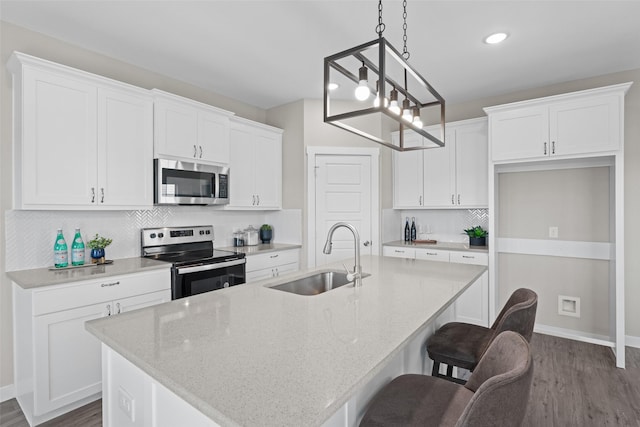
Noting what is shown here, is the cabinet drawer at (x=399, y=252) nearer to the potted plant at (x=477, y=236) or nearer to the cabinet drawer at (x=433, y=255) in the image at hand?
the cabinet drawer at (x=433, y=255)

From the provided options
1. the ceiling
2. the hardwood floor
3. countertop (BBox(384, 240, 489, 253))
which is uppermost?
the ceiling

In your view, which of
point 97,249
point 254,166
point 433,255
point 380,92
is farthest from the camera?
point 254,166

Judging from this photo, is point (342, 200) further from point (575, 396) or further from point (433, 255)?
point (575, 396)

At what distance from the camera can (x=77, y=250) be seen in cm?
259

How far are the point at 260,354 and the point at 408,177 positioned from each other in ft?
12.0

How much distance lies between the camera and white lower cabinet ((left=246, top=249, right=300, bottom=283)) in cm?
353

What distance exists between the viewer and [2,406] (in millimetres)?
2328

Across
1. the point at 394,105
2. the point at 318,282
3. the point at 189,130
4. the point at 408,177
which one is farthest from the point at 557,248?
the point at 189,130

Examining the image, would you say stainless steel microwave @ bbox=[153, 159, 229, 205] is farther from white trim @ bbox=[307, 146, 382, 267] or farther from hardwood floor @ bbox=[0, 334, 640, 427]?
hardwood floor @ bbox=[0, 334, 640, 427]

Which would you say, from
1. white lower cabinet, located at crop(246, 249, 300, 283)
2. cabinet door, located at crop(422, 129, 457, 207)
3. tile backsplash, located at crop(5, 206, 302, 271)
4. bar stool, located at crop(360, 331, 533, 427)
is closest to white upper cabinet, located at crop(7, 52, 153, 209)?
tile backsplash, located at crop(5, 206, 302, 271)

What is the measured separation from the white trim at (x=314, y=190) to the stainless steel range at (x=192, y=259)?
1.02 meters

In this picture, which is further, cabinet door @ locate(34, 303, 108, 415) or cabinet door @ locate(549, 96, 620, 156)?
cabinet door @ locate(549, 96, 620, 156)

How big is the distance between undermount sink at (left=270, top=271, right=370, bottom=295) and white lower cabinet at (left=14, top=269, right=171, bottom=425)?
1329 mm

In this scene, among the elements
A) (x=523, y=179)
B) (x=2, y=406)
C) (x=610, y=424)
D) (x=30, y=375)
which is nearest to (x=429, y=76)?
(x=523, y=179)
